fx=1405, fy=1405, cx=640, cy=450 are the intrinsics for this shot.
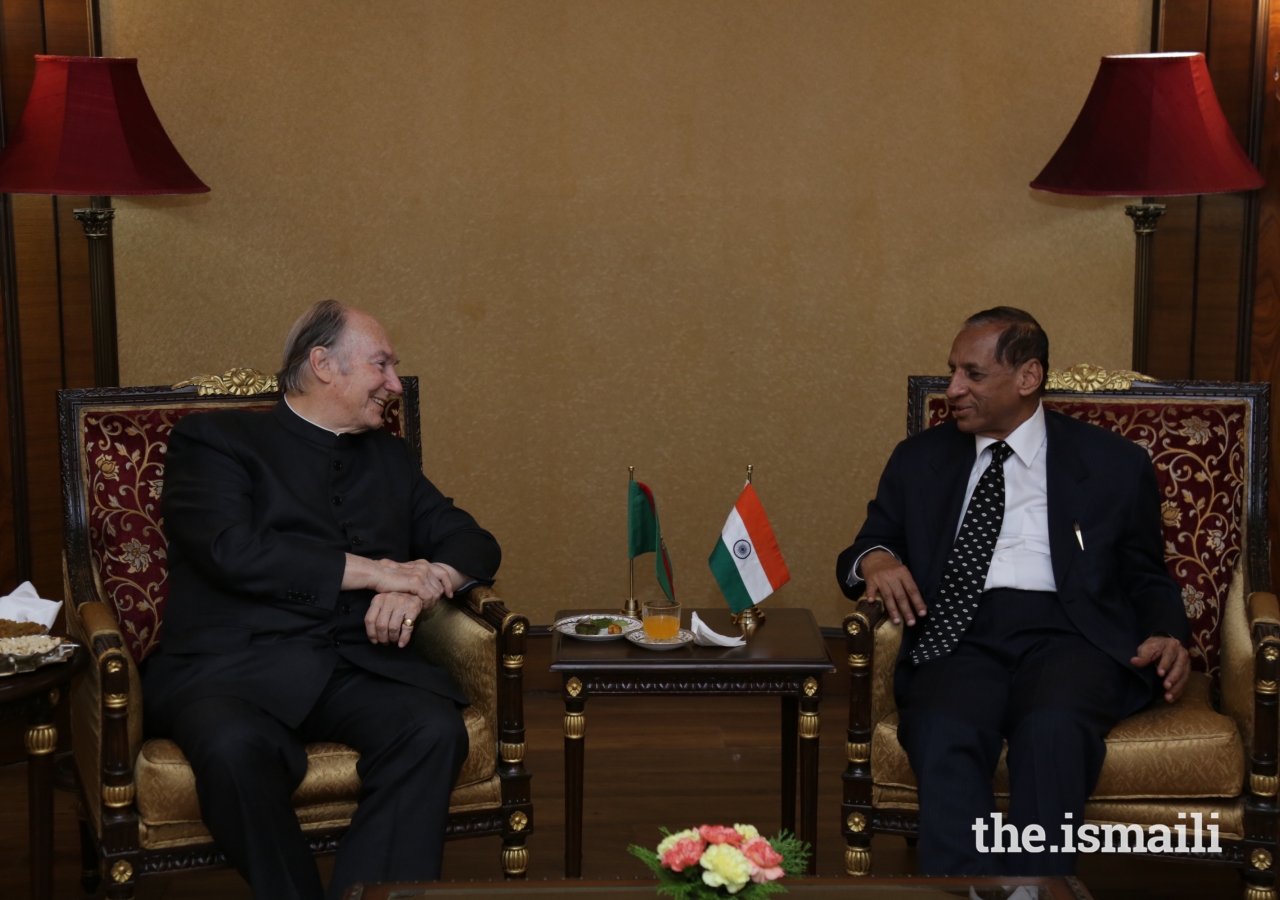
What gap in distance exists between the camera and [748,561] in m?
3.25

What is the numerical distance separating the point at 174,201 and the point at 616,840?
244 cm

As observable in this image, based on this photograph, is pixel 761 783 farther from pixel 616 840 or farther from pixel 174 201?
pixel 174 201

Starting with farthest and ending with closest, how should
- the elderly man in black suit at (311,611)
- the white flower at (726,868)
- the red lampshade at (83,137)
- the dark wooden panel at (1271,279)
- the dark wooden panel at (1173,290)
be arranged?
the dark wooden panel at (1173,290), the dark wooden panel at (1271,279), the red lampshade at (83,137), the elderly man in black suit at (311,611), the white flower at (726,868)

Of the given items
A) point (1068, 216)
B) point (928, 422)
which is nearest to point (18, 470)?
point (928, 422)

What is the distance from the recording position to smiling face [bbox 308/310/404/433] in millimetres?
3137

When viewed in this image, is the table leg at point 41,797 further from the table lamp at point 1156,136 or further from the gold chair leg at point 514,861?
the table lamp at point 1156,136

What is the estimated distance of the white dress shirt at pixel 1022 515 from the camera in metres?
3.16

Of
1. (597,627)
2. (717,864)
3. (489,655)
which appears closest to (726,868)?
(717,864)

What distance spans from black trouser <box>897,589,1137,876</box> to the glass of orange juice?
540 millimetres

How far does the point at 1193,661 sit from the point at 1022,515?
1.87 feet

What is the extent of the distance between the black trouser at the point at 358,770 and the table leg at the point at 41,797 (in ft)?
0.83

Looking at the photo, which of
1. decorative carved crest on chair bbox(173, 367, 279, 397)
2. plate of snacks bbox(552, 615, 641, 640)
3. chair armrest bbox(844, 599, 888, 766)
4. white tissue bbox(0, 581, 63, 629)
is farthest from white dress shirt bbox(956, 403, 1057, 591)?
white tissue bbox(0, 581, 63, 629)

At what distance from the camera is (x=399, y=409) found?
11.4 feet

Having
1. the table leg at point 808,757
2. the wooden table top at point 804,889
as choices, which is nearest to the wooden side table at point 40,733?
the wooden table top at point 804,889
